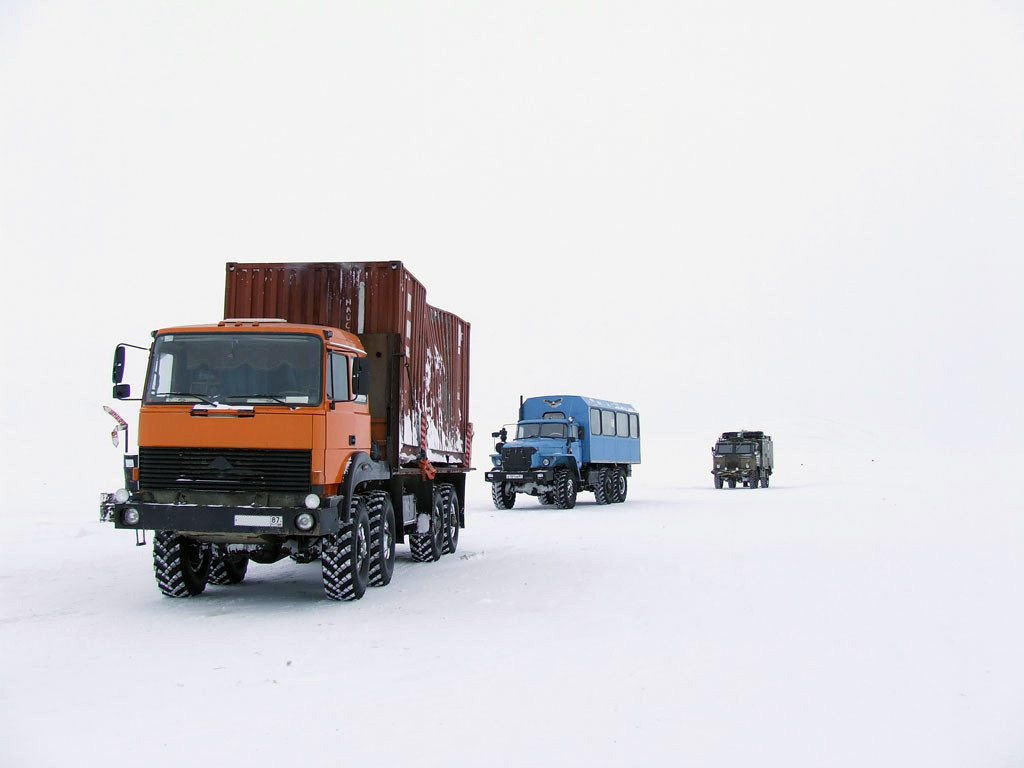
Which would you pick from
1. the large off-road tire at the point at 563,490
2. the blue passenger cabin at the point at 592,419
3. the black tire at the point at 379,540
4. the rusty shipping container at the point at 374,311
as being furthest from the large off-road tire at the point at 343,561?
the blue passenger cabin at the point at 592,419

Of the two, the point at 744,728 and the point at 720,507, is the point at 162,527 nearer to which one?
the point at 744,728

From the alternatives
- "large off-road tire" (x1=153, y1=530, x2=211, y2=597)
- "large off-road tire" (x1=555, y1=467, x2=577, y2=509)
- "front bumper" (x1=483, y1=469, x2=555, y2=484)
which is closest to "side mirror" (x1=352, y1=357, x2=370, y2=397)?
"large off-road tire" (x1=153, y1=530, x2=211, y2=597)

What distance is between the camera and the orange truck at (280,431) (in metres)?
9.38

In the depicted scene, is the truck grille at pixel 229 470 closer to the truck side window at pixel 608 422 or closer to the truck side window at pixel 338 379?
the truck side window at pixel 338 379

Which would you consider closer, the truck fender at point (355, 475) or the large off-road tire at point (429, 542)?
the truck fender at point (355, 475)

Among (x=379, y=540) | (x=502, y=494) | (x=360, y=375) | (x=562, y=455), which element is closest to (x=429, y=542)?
(x=379, y=540)

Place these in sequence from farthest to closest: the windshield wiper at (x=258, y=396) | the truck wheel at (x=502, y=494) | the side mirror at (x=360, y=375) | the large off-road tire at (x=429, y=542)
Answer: the truck wheel at (x=502, y=494)
the large off-road tire at (x=429, y=542)
the side mirror at (x=360, y=375)
the windshield wiper at (x=258, y=396)

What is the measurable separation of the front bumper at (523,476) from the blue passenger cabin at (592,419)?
220 centimetres

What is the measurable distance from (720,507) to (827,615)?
17141 millimetres

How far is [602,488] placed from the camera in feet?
98.0

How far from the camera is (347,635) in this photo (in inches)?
336

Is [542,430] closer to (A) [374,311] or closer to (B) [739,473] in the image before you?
(B) [739,473]

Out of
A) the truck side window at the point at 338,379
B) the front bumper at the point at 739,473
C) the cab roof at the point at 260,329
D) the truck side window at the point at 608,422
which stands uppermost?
the truck side window at the point at 608,422

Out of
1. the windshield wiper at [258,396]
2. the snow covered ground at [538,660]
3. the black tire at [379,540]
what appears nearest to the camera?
the snow covered ground at [538,660]
